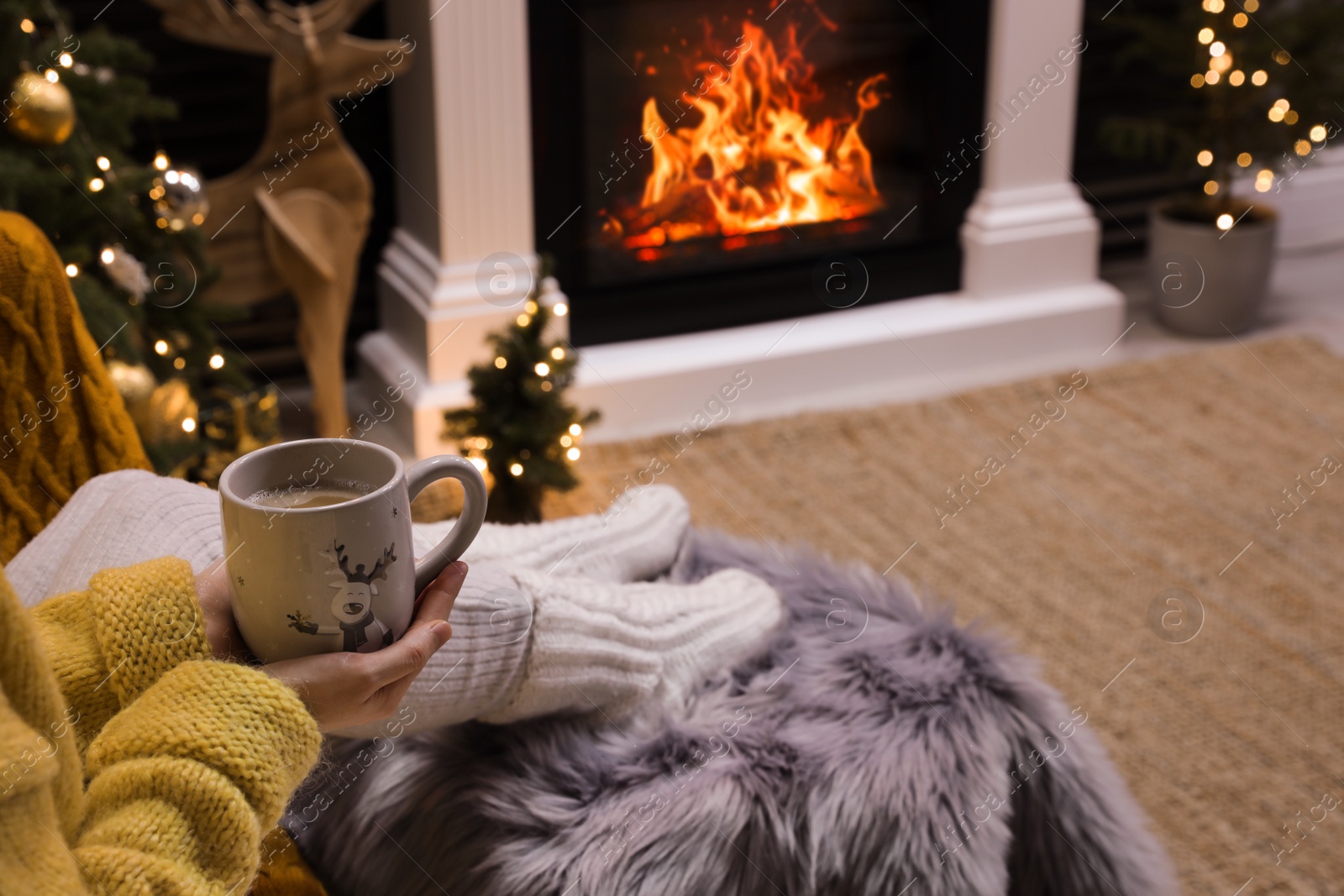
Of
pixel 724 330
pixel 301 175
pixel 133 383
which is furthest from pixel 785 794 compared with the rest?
pixel 724 330

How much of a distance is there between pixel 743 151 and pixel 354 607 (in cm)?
200

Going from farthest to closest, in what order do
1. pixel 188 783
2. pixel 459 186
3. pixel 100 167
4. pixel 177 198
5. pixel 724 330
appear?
pixel 724 330, pixel 459 186, pixel 177 198, pixel 100 167, pixel 188 783

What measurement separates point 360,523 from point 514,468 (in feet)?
4.27

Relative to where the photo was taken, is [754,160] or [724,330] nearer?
[754,160]

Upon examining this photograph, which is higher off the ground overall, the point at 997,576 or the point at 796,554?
the point at 796,554

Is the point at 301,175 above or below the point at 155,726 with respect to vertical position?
above

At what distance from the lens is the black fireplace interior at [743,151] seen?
8.04 ft

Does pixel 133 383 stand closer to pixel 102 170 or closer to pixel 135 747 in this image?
pixel 102 170

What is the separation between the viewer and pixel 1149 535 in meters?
2.17

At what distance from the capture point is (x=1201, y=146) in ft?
9.37

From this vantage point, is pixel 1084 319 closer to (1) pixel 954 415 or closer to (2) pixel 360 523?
(1) pixel 954 415

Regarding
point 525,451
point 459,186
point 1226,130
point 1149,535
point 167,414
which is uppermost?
point 1226,130

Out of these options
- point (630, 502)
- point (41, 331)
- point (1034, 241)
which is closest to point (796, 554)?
point (630, 502)

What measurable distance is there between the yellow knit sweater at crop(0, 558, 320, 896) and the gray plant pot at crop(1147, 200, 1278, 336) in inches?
103
